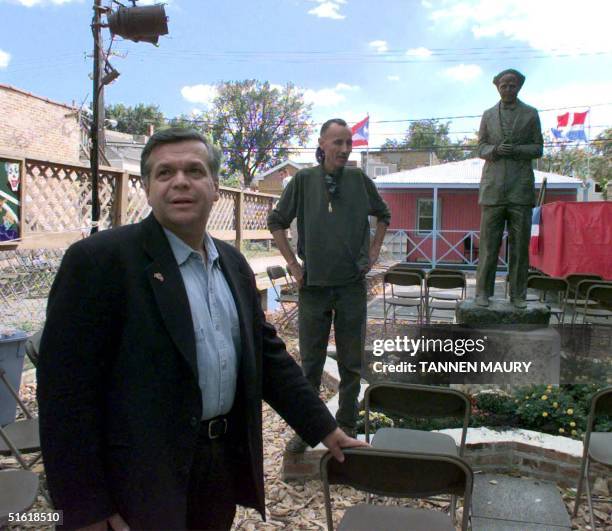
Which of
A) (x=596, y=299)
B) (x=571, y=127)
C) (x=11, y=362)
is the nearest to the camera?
(x=11, y=362)

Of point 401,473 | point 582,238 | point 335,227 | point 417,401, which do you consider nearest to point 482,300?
point 335,227

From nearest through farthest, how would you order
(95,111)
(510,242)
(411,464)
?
(411,464) → (95,111) → (510,242)

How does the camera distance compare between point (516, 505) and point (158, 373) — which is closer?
point (158, 373)

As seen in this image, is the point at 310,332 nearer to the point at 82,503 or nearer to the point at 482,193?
the point at 82,503

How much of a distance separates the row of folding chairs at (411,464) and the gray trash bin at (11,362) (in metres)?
2.54

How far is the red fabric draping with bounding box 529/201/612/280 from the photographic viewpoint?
912 centimetres

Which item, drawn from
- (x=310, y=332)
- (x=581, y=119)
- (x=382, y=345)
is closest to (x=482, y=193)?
(x=382, y=345)

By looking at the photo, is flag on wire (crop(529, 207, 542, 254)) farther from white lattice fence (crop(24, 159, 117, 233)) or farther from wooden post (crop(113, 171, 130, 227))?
white lattice fence (crop(24, 159, 117, 233))

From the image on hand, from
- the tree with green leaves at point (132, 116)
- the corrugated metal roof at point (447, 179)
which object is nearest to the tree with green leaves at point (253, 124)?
the tree with green leaves at point (132, 116)

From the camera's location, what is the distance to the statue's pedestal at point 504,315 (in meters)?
4.99

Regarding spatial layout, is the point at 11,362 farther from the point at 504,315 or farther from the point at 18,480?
the point at 504,315

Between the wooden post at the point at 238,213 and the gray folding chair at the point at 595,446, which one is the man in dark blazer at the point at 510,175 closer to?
the gray folding chair at the point at 595,446

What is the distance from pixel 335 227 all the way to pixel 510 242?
268 cm

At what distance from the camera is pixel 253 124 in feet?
153
